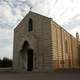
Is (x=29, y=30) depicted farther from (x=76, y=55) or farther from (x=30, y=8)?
(x=76, y=55)

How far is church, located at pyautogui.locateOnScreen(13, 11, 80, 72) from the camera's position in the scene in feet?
91.7

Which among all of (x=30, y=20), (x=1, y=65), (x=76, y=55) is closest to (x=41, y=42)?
(x=30, y=20)

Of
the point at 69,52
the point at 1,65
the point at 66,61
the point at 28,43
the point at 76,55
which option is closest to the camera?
the point at 28,43

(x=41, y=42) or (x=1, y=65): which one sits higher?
(x=41, y=42)

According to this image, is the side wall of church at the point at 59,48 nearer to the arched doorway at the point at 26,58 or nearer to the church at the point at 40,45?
the church at the point at 40,45

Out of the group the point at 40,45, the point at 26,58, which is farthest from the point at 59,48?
the point at 26,58

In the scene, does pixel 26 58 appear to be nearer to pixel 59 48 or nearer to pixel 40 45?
pixel 40 45

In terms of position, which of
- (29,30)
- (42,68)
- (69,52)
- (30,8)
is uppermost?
(30,8)

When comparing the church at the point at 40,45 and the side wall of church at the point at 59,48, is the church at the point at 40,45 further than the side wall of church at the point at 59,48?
No

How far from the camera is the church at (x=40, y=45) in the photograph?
28.0 metres

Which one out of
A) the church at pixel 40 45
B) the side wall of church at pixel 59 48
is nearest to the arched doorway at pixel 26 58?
the church at pixel 40 45

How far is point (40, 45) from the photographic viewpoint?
29.0m

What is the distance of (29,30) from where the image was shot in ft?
105

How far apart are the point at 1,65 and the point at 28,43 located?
1933 centimetres
